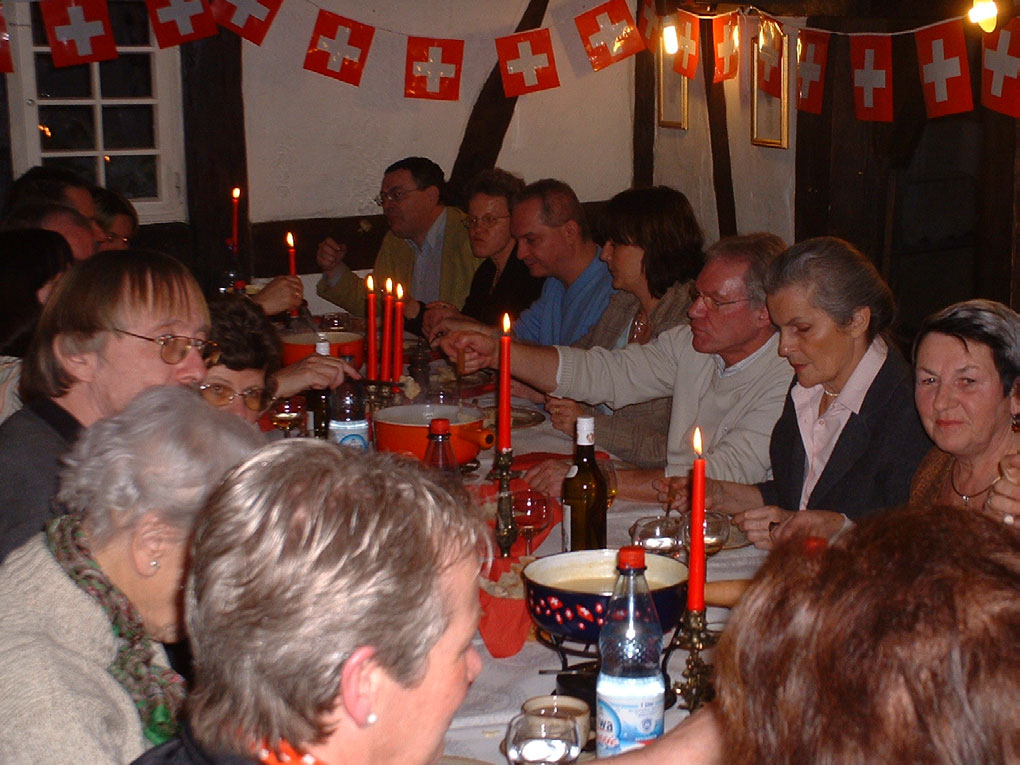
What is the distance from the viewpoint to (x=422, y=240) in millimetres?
5641

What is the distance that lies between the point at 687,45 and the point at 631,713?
208 inches

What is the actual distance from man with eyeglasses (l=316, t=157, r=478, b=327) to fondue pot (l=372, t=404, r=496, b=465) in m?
2.52

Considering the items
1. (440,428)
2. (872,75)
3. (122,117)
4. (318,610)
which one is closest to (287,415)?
(440,428)

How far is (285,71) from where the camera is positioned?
601 centimetres

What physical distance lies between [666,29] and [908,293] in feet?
8.14

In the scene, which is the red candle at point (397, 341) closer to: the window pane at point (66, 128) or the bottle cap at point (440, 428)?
the bottle cap at point (440, 428)

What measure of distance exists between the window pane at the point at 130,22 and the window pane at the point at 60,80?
9.5 inches

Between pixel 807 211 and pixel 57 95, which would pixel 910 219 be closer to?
pixel 807 211

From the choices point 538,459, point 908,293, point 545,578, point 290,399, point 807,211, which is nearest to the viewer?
point 545,578

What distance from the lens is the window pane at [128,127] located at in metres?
5.89

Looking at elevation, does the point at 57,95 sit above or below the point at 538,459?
above

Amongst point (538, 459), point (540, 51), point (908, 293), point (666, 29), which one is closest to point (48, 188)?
point (538, 459)

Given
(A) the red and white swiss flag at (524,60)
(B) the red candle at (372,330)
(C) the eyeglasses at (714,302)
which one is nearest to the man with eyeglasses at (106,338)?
(B) the red candle at (372,330)

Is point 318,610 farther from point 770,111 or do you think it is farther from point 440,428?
point 770,111
